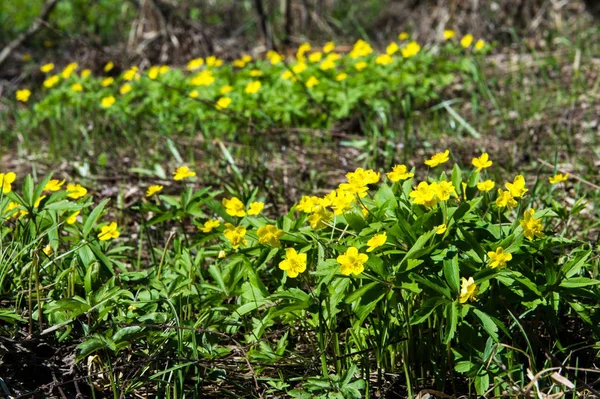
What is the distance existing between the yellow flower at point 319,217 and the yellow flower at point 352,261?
33cm

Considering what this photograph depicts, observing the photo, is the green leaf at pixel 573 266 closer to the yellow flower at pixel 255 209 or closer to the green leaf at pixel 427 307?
the green leaf at pixel 427 307

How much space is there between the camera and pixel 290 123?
4.73 meters

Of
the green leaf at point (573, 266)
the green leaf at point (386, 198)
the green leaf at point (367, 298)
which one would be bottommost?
the green leaf at point (573, 266)

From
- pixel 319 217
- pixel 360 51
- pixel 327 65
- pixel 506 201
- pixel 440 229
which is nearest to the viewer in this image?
pixel 440 229

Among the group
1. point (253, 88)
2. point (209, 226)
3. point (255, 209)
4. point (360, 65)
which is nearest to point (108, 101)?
point (253, 88)

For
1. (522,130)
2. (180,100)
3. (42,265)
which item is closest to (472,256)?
(42,265)

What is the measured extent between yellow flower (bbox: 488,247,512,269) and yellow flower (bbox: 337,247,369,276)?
34cm

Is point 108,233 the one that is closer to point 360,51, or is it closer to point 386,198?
point 386,198

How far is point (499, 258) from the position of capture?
192 cm

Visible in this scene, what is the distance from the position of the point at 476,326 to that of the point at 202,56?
5.25m

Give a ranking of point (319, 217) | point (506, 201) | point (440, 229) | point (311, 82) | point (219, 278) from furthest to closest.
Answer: point (311, 82) < point (219, 278) < point (319, 217) < point (506, 201) < point (440, 229)

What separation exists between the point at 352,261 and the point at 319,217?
0.34 m

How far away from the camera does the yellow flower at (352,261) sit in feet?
6.22

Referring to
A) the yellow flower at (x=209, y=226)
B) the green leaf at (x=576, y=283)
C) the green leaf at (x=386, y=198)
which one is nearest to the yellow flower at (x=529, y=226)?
the green leaf at (x=576, y=283)
